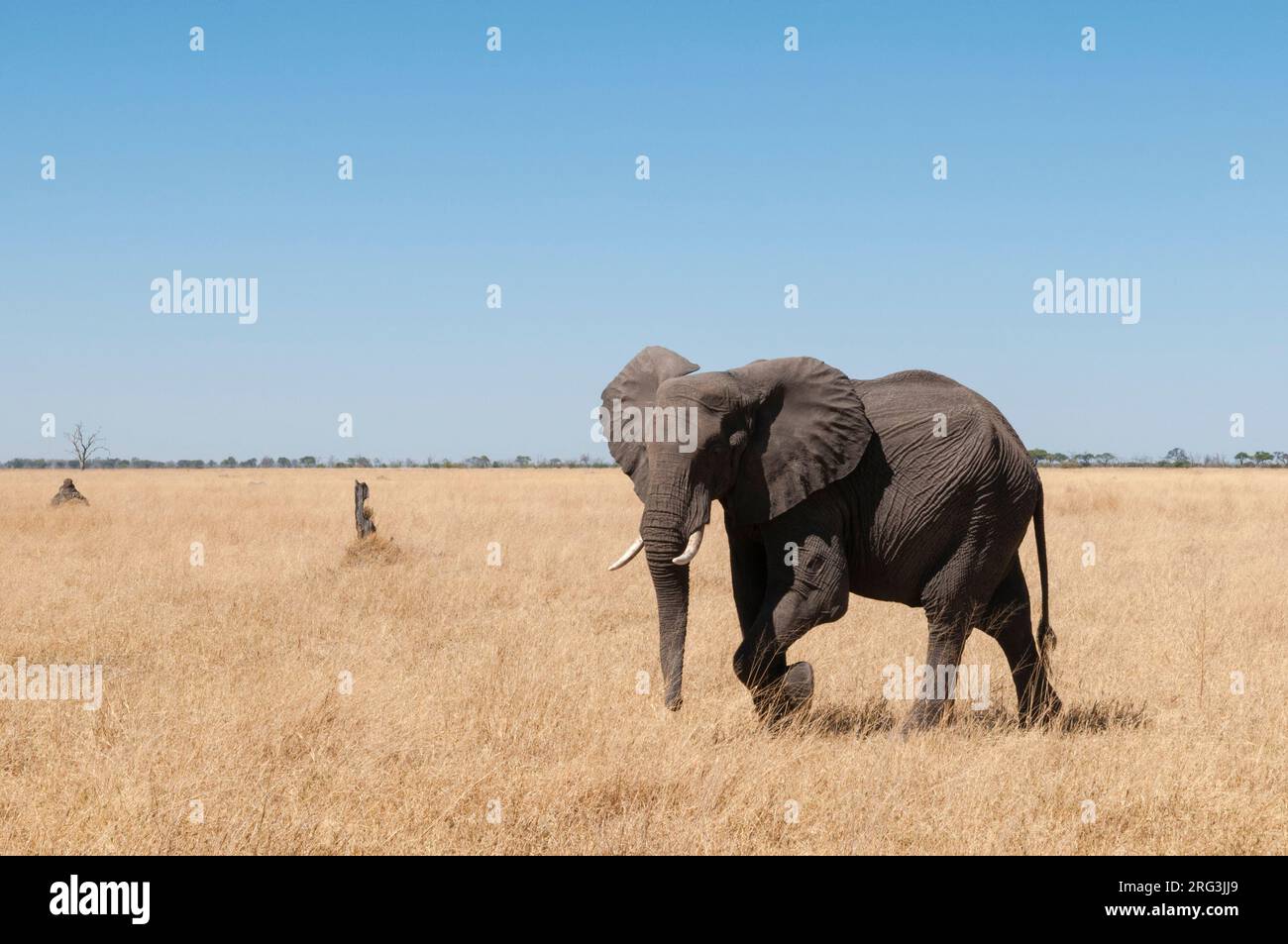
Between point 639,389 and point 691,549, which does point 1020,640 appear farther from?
point 639,389

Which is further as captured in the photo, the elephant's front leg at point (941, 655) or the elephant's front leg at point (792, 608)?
the elephant's front leg at point (941, 655)

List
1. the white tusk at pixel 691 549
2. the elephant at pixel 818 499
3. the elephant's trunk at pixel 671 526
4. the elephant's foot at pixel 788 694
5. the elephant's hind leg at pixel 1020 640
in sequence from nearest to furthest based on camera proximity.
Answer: the white tusk at pixel 691 549
the elephant's trunk at pixel 671 526
the elephant at pixel 818 499
the elephant's foot at pixel 788 694
the elephant's hind leg at pixel 1020 640

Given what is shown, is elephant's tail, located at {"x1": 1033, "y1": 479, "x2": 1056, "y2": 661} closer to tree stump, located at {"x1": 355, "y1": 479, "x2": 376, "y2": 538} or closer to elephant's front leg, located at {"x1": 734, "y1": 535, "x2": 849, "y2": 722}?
elephant's front leg, located at {"x1": 734, "y1": 535, "x2": 849, "y2": 722}

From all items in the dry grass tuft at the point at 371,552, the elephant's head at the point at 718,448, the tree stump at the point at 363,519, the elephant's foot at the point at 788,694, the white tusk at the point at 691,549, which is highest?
the elephant's head at the point at 718,448

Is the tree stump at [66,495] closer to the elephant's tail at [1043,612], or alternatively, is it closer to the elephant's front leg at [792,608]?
the elephant's front leg at [792,608]

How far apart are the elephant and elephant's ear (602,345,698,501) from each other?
0.04 ft

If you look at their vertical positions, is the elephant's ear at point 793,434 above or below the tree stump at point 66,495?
above

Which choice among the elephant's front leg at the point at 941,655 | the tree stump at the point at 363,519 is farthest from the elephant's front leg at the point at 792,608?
the tree stump at the point at 363,519

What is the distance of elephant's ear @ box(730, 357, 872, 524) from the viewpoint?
272 inches

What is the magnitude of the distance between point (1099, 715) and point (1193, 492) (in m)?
25.8

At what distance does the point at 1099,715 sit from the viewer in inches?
317

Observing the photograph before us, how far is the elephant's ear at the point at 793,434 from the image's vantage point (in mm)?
6902

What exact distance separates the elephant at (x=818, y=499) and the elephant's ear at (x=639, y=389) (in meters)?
0.01

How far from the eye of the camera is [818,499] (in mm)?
7051
